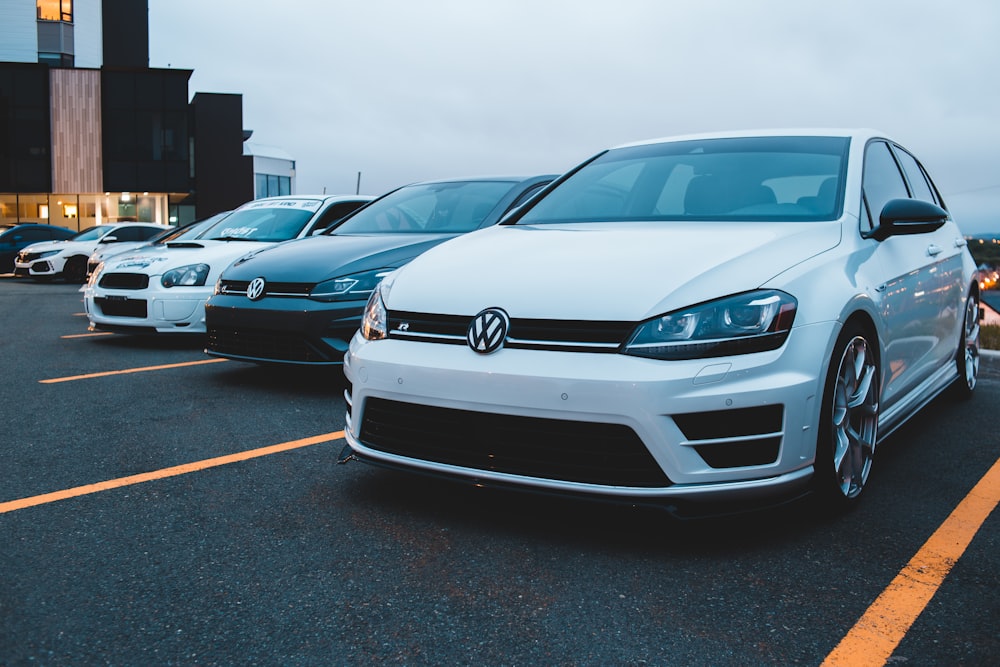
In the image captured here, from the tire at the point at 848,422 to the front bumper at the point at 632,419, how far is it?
5.5 inches

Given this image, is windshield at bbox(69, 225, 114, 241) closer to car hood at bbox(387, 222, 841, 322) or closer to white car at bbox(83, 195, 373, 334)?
white car at bbox(83, 195, 373, 334)

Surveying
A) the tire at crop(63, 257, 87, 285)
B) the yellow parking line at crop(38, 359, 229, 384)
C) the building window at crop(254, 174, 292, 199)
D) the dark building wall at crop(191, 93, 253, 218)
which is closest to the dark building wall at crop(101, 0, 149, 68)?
the dark building wall at crop(191, 93, 253, 218)

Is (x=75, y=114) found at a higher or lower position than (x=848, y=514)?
higher

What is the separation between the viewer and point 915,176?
527 cm

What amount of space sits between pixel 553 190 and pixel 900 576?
262cm

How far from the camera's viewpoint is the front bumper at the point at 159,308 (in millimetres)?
8148

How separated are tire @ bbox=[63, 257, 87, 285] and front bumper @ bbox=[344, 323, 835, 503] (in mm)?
19530

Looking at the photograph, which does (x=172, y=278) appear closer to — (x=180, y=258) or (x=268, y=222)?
(x=180, y=258)

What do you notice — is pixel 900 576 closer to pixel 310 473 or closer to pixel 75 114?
pixel 310 473

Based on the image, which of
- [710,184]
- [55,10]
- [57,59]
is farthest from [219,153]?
[710,184]

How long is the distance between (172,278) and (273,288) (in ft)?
8.85

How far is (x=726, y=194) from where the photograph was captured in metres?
4.14

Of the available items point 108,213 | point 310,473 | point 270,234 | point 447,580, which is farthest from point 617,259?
point 108,213

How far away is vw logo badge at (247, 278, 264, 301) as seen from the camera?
5.95 m
